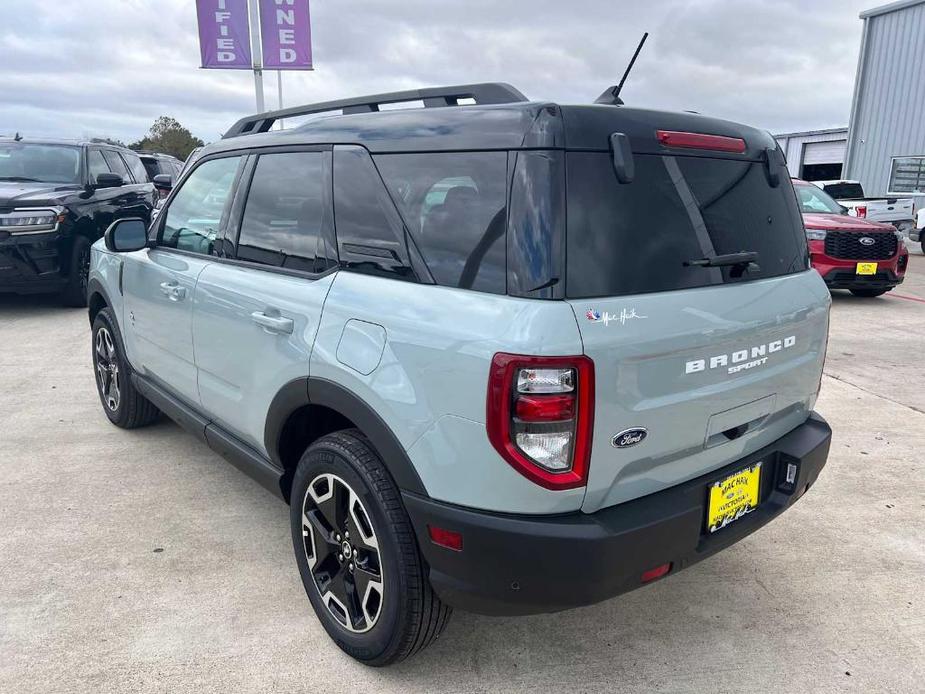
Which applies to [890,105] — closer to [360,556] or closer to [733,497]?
[733,497]

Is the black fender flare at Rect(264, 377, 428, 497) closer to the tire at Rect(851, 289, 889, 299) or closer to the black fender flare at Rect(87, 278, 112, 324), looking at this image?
the black fender flare at Rect(87, 278, 112, 324)

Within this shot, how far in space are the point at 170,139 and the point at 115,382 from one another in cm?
5785

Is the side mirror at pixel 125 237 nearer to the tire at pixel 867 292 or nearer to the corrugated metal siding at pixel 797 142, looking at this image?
the tire at pixel 867 292

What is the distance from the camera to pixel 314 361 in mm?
2223

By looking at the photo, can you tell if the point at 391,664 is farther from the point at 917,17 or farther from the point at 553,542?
the point at 917,17

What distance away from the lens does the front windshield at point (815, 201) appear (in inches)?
387

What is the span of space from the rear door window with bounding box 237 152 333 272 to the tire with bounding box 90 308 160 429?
169 centimetres

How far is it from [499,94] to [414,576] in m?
1.48

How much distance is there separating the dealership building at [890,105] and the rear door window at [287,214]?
21.8 m

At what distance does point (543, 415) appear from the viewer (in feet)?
5.65

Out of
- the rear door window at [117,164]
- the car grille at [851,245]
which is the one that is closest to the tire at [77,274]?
the rear door window at [117,164]

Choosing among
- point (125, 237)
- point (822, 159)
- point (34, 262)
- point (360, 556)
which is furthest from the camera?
point (822, 159)

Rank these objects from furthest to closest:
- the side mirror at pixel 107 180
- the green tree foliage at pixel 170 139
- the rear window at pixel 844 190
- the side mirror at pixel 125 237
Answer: the green tree foliage at pixel 170 139, the rear window at pixel 844 190, the side mirror at pixel 107 180, the side mirror at pixel 125 237

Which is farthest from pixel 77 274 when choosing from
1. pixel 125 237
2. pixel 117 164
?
pixel 125 237
